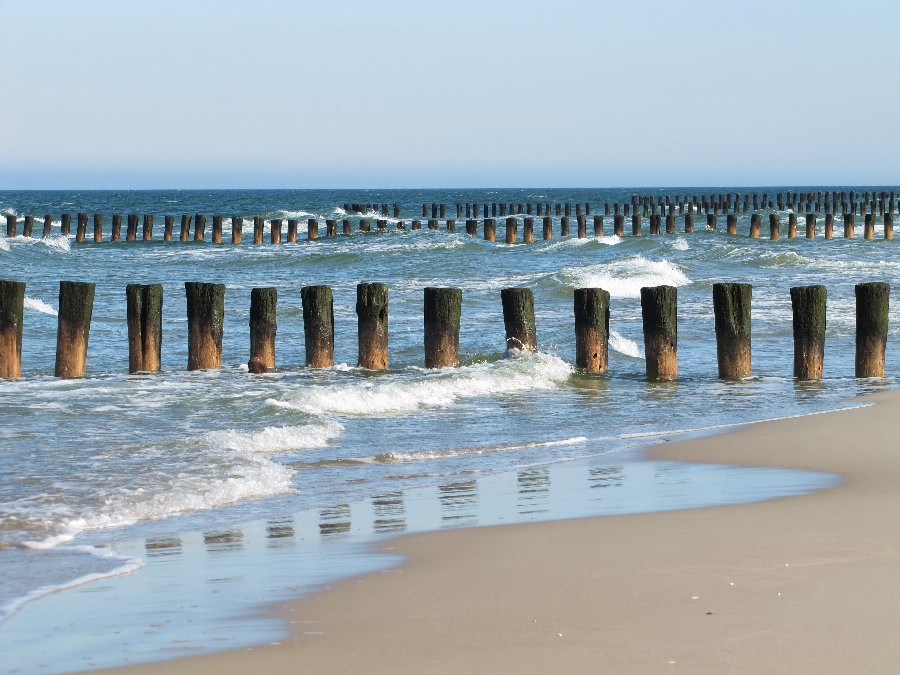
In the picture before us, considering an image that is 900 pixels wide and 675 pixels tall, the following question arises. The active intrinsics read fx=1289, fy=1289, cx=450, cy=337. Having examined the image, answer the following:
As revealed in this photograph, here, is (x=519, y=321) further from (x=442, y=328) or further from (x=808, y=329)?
(x=808, y=329)

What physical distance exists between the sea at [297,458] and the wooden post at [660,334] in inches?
7.4

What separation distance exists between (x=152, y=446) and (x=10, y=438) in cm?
107

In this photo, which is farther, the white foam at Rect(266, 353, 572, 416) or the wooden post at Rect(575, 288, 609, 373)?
the wooden post at Rect(575, 288, 609, 373)

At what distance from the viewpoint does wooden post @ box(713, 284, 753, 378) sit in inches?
463

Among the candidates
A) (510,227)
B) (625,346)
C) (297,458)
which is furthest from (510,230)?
(297,458)

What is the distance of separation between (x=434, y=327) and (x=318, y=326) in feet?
3.67

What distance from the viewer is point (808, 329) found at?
465 inches

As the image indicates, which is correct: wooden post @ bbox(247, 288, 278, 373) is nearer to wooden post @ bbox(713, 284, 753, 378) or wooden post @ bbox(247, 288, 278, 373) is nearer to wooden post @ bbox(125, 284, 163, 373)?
wooden post @ bbox(125, 284, 163, 373)

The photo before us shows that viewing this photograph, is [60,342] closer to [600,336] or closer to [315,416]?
[315,416]

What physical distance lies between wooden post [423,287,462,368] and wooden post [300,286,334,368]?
0.95m

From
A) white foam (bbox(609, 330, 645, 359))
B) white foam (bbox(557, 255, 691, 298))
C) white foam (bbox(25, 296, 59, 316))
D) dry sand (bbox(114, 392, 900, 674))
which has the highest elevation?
white foam (bbox(557, 255, 691, 298))

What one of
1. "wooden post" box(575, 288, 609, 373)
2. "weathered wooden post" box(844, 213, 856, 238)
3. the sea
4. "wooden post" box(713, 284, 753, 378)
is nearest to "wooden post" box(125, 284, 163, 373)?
the sea

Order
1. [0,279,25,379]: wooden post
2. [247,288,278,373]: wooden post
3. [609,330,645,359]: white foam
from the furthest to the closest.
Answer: [609,330,645,359]: white foam < [247,288,278,373]: wooden post < [0,279,25,379]: wooden post

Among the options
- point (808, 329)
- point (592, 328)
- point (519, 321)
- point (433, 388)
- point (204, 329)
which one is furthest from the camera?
point (519, 321)
